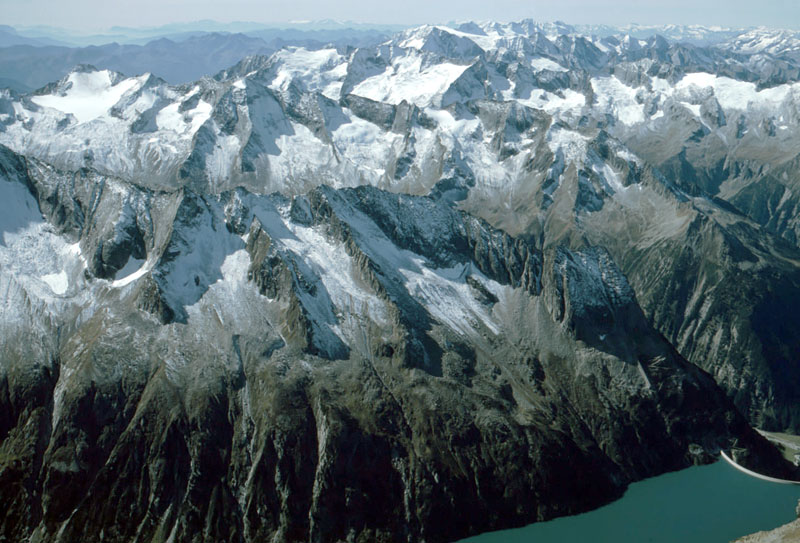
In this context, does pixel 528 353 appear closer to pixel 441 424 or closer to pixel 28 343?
pixel 441 424

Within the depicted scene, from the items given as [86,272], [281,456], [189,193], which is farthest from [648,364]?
[86,272]

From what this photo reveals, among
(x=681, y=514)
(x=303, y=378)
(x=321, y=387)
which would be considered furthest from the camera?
(x=303, y=378)

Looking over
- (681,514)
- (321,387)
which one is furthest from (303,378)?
(681,514)

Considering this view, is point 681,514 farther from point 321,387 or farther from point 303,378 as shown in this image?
point 303,378

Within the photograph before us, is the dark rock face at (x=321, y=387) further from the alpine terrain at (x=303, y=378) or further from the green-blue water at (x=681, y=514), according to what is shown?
the green-blue water at (x=681, y=514)

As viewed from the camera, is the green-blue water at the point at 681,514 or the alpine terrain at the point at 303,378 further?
the green-blue water at the point at 681,514

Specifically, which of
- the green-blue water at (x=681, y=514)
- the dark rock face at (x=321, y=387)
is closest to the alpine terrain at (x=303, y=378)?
the dark rock face at (x=321, y=387)
